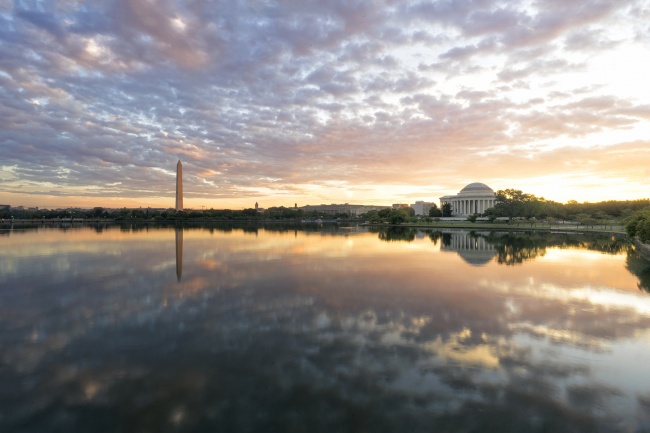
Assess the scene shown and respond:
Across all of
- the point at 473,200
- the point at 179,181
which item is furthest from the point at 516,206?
the point at 179,181

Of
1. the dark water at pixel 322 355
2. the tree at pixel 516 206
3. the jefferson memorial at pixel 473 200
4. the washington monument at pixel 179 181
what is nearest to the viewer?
the dark water at pixel 322 355

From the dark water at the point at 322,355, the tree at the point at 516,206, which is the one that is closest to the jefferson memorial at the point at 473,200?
the tree at the point at 516,206

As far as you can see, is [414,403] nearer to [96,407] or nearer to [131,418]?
[131,418]

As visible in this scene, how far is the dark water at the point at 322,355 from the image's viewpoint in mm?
6598

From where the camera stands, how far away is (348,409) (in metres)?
6.79

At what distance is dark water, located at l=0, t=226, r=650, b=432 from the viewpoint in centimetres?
660

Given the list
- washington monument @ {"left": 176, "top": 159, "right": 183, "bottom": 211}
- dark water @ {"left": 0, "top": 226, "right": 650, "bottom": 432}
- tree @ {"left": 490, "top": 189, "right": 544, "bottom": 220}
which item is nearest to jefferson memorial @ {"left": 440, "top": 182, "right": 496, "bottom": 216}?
tree @ {"left": 490, "top": 189, "right": 544, "bottom": 220}

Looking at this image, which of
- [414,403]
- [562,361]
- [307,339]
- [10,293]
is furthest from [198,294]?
[562,361]

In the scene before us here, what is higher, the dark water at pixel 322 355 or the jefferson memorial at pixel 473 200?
the jefferson memorial at pixel 473 200

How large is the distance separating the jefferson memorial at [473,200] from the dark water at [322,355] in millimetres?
121288

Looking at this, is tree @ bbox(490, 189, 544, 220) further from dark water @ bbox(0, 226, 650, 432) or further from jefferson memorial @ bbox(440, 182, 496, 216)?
dark water @ bbox(0, 226, 650, 432)

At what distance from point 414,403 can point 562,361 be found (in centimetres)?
467

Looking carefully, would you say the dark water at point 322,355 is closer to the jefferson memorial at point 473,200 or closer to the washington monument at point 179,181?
the washington monument at point 179,181

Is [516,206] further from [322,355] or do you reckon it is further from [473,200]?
[322,355]
